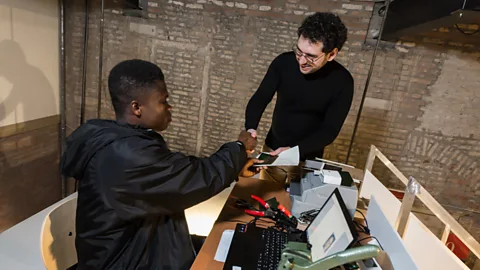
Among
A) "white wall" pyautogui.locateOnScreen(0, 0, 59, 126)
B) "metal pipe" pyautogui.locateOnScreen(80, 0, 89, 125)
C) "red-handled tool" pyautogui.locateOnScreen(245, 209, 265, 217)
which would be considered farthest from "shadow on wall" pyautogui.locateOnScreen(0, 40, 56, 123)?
"red-handled tool" pyautogui.locateOnScreen(245, 209, 265, 217)

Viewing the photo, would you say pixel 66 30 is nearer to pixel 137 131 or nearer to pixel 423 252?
pixel 137 131

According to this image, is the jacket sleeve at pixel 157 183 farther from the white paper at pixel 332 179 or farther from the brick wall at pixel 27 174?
the brick wall at pixel 27 174

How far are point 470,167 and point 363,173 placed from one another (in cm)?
209

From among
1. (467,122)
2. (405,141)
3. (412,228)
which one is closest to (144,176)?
(412,228)

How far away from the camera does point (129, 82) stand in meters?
1.08

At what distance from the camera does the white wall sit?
Answer: 2.55m

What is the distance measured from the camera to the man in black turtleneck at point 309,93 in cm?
162

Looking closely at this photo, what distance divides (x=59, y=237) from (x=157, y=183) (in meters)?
0.68

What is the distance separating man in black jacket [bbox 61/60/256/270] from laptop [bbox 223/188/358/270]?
0.70 ft

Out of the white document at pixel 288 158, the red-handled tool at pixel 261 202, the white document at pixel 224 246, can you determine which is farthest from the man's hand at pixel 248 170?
the white document at pixel 224 246

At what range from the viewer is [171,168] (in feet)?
3.28

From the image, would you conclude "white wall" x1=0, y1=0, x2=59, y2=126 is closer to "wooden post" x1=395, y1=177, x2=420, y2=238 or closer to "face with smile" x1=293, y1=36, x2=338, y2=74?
"face with smile" x1=293, y1=36, x2=338, y2=74

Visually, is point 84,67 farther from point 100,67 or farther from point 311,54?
point 311,54

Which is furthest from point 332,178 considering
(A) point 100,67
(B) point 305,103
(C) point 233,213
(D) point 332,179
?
(A) point 100,67
